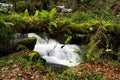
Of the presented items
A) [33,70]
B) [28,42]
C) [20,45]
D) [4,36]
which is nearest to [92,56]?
[28,42]

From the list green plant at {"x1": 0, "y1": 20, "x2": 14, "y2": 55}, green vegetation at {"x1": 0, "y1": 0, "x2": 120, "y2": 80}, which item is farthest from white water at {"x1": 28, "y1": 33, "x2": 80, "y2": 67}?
green plant at {"x1": 0, "y1": 20, "x2": 14, "y2": 55}

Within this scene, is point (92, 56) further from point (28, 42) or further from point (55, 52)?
point (28, 42)

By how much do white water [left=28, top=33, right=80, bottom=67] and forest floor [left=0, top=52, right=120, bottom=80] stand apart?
1.49 metres

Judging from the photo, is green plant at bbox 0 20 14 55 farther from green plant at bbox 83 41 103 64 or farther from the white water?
green plant at bbox 83 41 103 64

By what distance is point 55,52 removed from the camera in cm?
1184

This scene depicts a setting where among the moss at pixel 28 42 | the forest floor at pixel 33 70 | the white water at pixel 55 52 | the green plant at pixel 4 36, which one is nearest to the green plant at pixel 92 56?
the forest floor at pixel 33 70

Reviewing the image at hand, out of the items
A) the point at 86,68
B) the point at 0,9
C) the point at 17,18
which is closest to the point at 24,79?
the point at 86,68

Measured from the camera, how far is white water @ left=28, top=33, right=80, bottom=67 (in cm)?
1100

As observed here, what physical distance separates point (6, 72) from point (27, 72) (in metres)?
0.55

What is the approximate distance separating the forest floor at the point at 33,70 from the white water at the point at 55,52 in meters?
1.49

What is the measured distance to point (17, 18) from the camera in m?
11.5

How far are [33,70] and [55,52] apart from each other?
372cm

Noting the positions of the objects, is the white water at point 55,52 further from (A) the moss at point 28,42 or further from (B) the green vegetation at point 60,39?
(A) the moss at point 28,42

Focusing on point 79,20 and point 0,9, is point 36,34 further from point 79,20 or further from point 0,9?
point 79,20
